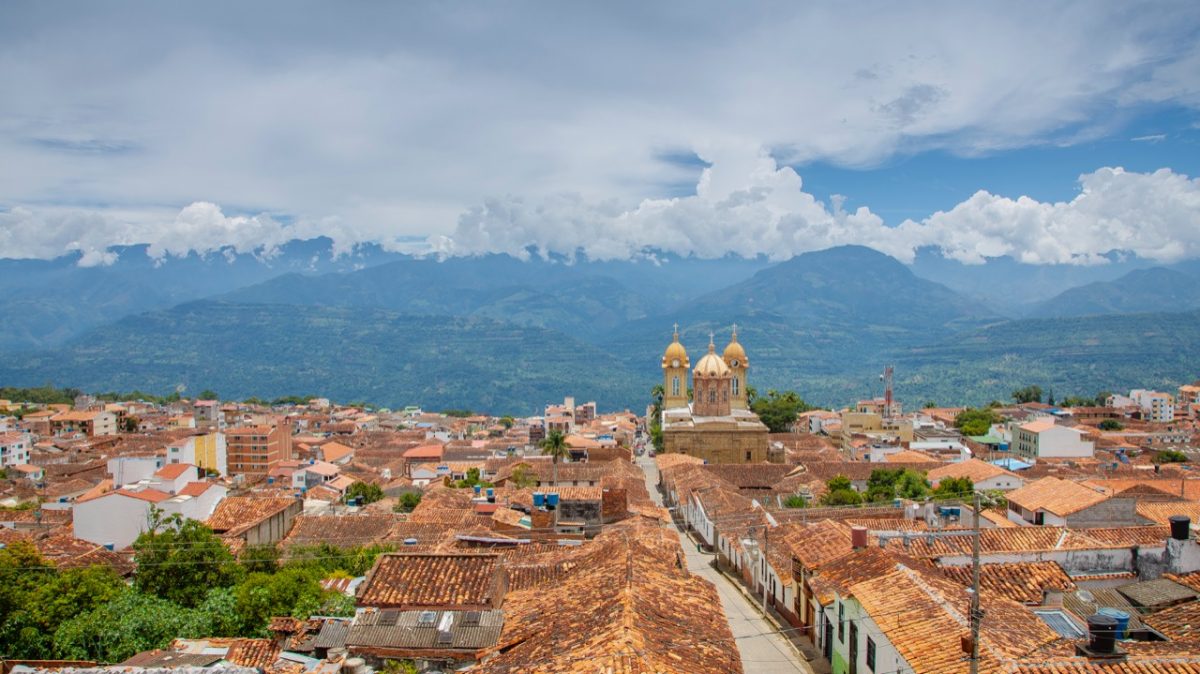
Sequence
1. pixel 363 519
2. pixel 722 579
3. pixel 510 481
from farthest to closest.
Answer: pixel 510 481, pixel 363 519, pixel 722 579

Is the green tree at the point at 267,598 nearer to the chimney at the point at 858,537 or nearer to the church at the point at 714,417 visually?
the chimney at the point at 858,537

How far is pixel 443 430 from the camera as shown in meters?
111

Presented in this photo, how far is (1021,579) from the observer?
19234 millimetres

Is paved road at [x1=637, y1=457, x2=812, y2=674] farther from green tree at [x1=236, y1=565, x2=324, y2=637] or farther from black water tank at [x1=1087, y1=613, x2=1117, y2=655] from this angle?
green tree at [x1=236, y1=565, x2=324, y2=637]

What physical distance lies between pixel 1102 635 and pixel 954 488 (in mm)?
32840

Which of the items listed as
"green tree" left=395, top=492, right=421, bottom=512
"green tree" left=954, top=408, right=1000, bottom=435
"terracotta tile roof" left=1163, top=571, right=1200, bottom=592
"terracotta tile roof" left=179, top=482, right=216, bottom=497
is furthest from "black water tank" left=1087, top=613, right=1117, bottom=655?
"green tree" left=954, top=408, right=1000, bottom=435

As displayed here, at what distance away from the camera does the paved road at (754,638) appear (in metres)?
20.7

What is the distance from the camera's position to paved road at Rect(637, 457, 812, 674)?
20.7 metres

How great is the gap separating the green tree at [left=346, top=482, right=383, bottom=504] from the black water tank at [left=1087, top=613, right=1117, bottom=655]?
1617 inches

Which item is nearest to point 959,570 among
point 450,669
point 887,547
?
point 887,547

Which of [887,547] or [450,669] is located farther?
[887,547]

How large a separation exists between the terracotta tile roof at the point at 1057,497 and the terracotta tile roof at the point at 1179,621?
45.8ft

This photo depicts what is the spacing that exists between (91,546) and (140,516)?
3.05m

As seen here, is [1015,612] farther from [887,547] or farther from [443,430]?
[443,430]
